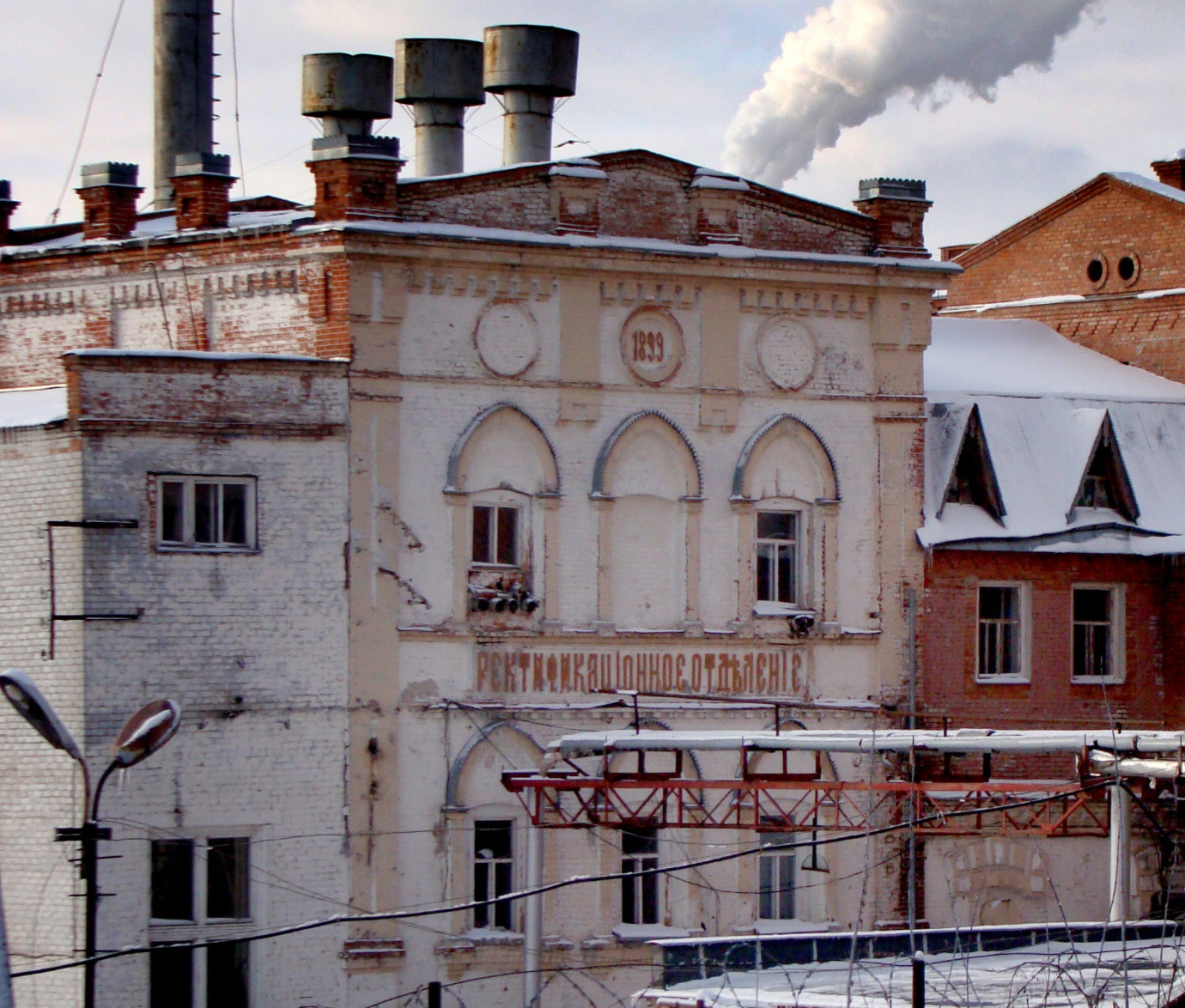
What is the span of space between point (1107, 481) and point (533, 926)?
10690mm

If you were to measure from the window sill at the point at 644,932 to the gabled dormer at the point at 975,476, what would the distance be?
6420 millimetres

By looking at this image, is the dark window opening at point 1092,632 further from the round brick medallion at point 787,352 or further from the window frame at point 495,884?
the window frame at point 495,884

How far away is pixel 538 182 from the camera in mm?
27938

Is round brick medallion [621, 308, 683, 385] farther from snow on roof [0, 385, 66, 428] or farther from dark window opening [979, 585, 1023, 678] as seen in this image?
snow on roof [0, 385, 66, 428]

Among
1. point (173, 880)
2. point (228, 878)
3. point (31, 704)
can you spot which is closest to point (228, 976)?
point (228, 878)

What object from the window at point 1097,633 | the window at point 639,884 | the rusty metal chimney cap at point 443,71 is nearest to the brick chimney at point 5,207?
the rusty metal chimney cap at point 443,71

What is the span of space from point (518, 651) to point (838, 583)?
420cm

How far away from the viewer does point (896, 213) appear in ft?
97.3

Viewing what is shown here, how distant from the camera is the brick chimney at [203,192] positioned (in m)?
28.5

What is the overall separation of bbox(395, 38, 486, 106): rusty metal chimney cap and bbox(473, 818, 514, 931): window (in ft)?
32.7

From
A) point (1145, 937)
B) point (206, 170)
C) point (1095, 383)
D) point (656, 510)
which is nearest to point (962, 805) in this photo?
point (1145, 937)

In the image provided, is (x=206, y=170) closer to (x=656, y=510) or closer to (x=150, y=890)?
(x=656, y=510)

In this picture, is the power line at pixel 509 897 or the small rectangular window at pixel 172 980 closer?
the power line at pixel 509 897

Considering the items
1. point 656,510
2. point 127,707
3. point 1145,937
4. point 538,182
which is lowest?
point 1145,937
